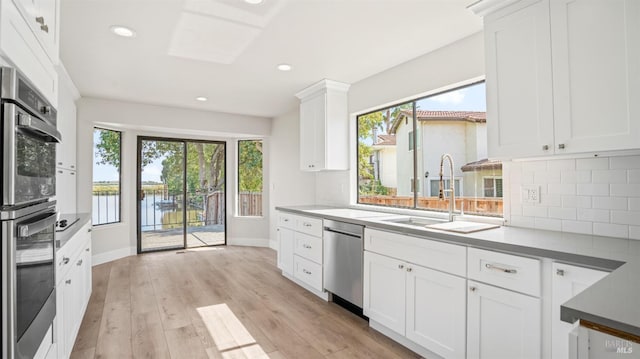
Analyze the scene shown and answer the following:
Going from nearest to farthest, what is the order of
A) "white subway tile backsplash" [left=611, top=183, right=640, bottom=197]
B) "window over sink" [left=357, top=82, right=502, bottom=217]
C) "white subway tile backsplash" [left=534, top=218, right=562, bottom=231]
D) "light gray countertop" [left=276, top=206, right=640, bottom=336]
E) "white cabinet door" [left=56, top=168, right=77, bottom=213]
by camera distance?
"light gray countertop" [left=276, top=206, right=640, bottom=336]
"white subway tile backsplash" [left=611, top=183, right=640, bottom=197]
"white subway tile backsplash" [left=534, top=218, right=562, bottom=231]
"window over sink" [left=357, top=82, right=502, bottom=217]
"white cabinet door" [left=56, top=168, right=77, bottom=213]

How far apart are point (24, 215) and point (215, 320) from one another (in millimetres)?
2103

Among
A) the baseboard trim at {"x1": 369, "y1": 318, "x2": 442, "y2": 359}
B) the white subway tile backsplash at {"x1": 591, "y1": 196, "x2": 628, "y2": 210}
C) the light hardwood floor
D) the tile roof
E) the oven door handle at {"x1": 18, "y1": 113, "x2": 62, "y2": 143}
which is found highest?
the tile roof

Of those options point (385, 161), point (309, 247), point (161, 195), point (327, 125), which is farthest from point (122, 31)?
point (161, 195)

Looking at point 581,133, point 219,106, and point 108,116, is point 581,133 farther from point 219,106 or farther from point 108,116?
point 108,116

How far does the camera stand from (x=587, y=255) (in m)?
1.48

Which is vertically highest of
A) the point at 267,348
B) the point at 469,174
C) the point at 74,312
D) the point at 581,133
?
the point at 581,133

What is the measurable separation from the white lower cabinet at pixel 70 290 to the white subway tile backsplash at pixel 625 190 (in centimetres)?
323

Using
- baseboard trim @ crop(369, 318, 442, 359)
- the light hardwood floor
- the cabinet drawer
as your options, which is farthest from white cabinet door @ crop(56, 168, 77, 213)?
baseboard trim @ crop(369, 318, 442, 359)

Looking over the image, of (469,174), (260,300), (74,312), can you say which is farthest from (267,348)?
(469,174)

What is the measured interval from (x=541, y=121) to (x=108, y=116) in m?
5.12

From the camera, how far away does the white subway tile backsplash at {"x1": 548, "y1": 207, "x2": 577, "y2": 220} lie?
206 cm

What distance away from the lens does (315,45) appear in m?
2.87

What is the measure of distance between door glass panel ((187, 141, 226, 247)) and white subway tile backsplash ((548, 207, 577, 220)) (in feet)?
17.4

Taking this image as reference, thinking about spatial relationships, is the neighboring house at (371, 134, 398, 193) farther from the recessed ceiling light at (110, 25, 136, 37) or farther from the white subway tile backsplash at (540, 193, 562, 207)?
the recessed ceiling light at (110, 25, 136, 37)
